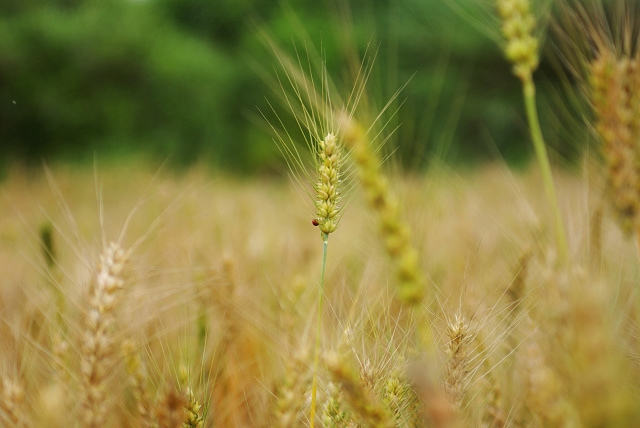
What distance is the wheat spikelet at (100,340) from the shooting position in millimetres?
609

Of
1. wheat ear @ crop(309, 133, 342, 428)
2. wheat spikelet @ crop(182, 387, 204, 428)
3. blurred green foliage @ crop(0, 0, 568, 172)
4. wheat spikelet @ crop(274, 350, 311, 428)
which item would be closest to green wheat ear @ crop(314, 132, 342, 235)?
wheat ear @ crop(309, 133, 342, 428)

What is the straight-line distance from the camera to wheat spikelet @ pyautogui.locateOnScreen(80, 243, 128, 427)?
0.61 metres

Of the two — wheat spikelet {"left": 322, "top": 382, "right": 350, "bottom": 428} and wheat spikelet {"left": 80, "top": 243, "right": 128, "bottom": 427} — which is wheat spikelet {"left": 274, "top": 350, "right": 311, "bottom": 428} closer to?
wheat spikelet {"left": 322, "top": 382, "right": 350, "bottom": 428}

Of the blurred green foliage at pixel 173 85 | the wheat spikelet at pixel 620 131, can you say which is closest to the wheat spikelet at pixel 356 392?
the wheat spikelet at pixel 620 131

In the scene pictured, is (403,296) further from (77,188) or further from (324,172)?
(77,188)

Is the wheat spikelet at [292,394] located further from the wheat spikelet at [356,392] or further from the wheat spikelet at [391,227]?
the wheat spikelet at [391,227]

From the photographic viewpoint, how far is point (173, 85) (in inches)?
337

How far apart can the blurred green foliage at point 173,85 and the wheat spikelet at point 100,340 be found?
443 cm

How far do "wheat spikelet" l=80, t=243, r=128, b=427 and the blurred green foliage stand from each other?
14.5 feet

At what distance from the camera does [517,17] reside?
0.60 meters

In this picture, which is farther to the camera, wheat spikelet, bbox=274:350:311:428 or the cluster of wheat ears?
wheat spikelet, bbox=274:350:311:428

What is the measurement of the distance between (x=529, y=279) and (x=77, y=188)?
5002 mm

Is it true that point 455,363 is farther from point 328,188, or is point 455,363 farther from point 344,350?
point 328,188

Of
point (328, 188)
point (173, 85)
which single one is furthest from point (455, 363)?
point (173, 85)
